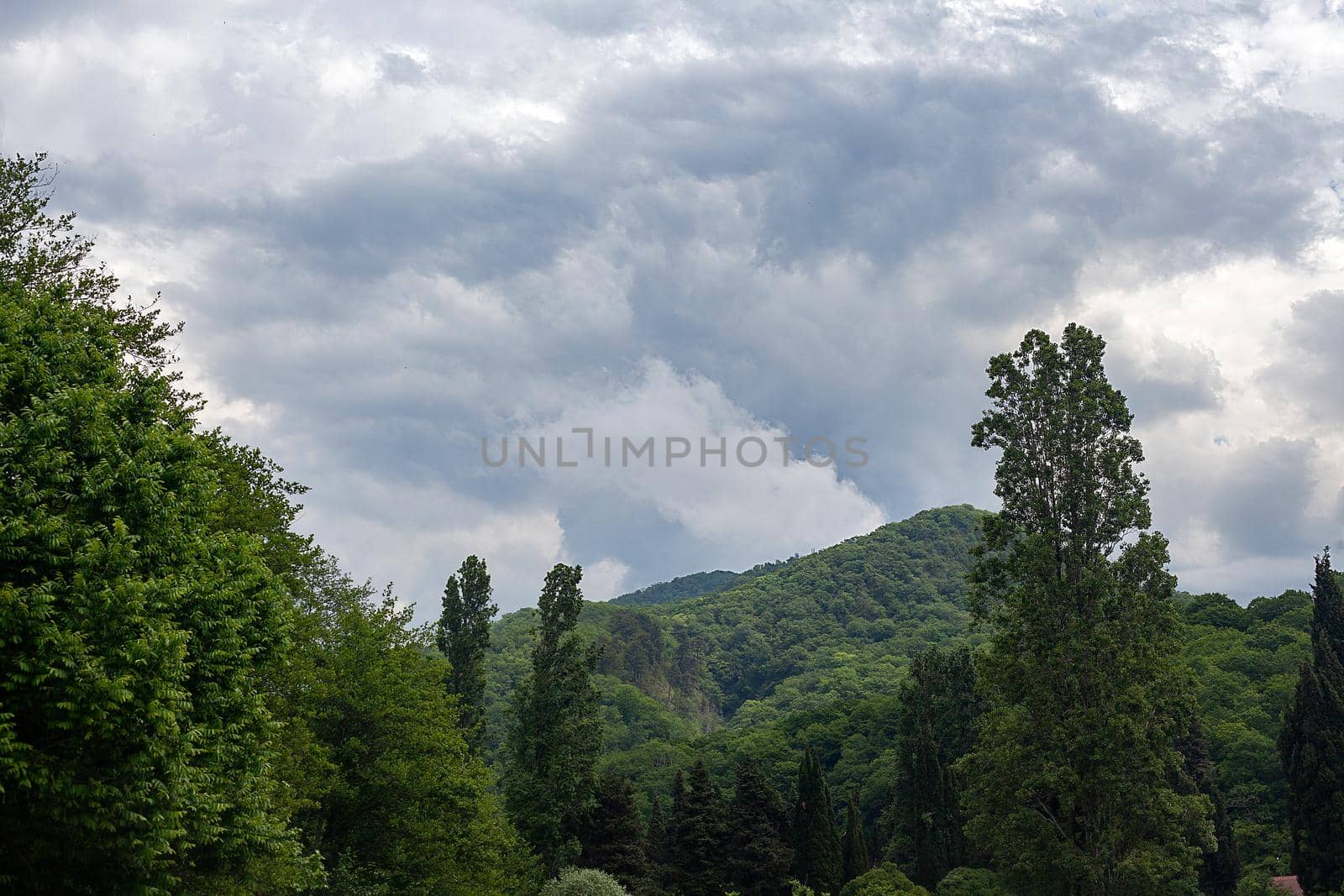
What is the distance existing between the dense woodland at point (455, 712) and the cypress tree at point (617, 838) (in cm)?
18

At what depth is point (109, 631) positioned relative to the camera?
14.3 metres

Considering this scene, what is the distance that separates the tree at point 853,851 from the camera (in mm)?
68188

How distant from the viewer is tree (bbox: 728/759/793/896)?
6144 cm

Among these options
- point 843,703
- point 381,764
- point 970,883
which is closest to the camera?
point 381,764

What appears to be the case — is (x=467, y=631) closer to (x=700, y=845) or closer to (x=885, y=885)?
(x=700, y=845)

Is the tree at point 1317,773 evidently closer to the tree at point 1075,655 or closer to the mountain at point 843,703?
the mountain at point 843,703

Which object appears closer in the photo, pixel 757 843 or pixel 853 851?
pixel 757 843

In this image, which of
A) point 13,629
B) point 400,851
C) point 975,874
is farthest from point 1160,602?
point 975,874

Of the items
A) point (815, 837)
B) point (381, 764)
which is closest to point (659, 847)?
point (815, 837)

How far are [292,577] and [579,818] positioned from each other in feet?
107

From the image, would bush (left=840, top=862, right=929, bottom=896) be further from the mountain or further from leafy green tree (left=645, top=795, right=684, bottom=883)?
the mountain

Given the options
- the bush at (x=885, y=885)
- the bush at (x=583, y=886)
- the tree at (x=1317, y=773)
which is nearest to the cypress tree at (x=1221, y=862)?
the tree at (x=1317, y=773)

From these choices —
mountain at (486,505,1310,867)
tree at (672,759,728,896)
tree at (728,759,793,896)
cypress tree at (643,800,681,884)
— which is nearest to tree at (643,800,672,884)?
cypress tree at (643,800,681,884)

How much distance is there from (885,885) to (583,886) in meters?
15.5
